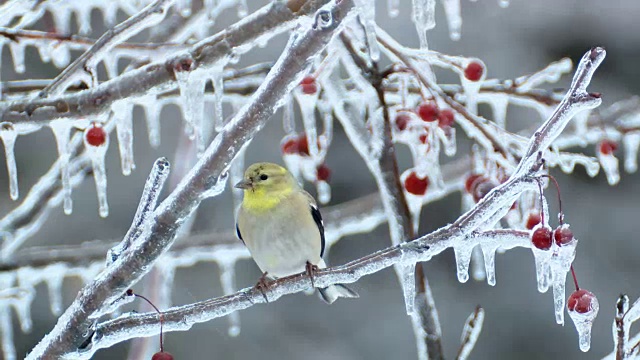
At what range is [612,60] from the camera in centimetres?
685

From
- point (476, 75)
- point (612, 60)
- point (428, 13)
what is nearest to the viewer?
point (428, 13)

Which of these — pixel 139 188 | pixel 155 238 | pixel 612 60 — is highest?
pixel 612 60

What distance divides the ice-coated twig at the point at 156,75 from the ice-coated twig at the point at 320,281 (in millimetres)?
399

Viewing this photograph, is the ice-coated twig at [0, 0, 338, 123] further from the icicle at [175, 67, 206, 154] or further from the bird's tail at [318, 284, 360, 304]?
the bird's tail at [318, 284, 360, 304]

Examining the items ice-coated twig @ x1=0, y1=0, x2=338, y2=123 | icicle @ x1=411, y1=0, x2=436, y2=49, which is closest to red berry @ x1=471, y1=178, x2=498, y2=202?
icicle @ x1=411, y1=0, x2=436, y2=49

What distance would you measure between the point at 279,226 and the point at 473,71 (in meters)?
0.67

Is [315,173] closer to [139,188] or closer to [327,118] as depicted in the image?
[327,118]

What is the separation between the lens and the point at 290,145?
8.06 feet

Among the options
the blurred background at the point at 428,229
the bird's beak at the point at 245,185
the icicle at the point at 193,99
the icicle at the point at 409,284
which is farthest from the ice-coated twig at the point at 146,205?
the blurred background at the point at 428,229

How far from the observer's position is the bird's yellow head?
7.98 ft

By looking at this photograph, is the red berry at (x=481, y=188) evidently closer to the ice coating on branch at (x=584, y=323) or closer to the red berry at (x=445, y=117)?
the red berry at (x=445, y=117)

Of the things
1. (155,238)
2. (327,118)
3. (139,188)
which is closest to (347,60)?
(327,118)

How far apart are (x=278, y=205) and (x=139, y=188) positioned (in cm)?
418

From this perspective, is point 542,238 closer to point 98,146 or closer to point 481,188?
point 481,188
